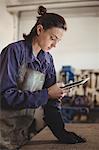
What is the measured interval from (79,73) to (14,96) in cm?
17

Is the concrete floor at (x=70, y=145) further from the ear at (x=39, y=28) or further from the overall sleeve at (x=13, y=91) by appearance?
the ear at (x=39, y=28)

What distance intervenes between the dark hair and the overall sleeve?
70 millimetres

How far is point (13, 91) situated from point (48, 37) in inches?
6.4

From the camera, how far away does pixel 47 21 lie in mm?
704

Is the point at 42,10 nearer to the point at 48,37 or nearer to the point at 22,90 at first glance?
the point at 48,37

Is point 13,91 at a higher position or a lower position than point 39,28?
lower

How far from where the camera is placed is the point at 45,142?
2.36 ft

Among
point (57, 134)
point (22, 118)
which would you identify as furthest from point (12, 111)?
point (57, 134)

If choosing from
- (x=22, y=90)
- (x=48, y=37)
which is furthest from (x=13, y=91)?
(x=48, y=37)

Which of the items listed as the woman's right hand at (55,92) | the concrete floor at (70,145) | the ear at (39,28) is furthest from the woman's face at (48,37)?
the concrete floor at (70,145)

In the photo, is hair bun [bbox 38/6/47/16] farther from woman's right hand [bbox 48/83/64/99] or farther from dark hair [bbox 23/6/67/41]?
woman's right hand [bbox 48/83/64/99]

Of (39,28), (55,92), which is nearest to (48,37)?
(39,28)

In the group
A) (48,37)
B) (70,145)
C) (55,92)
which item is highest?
(48,37)

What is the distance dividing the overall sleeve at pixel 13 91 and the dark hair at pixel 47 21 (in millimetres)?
70
